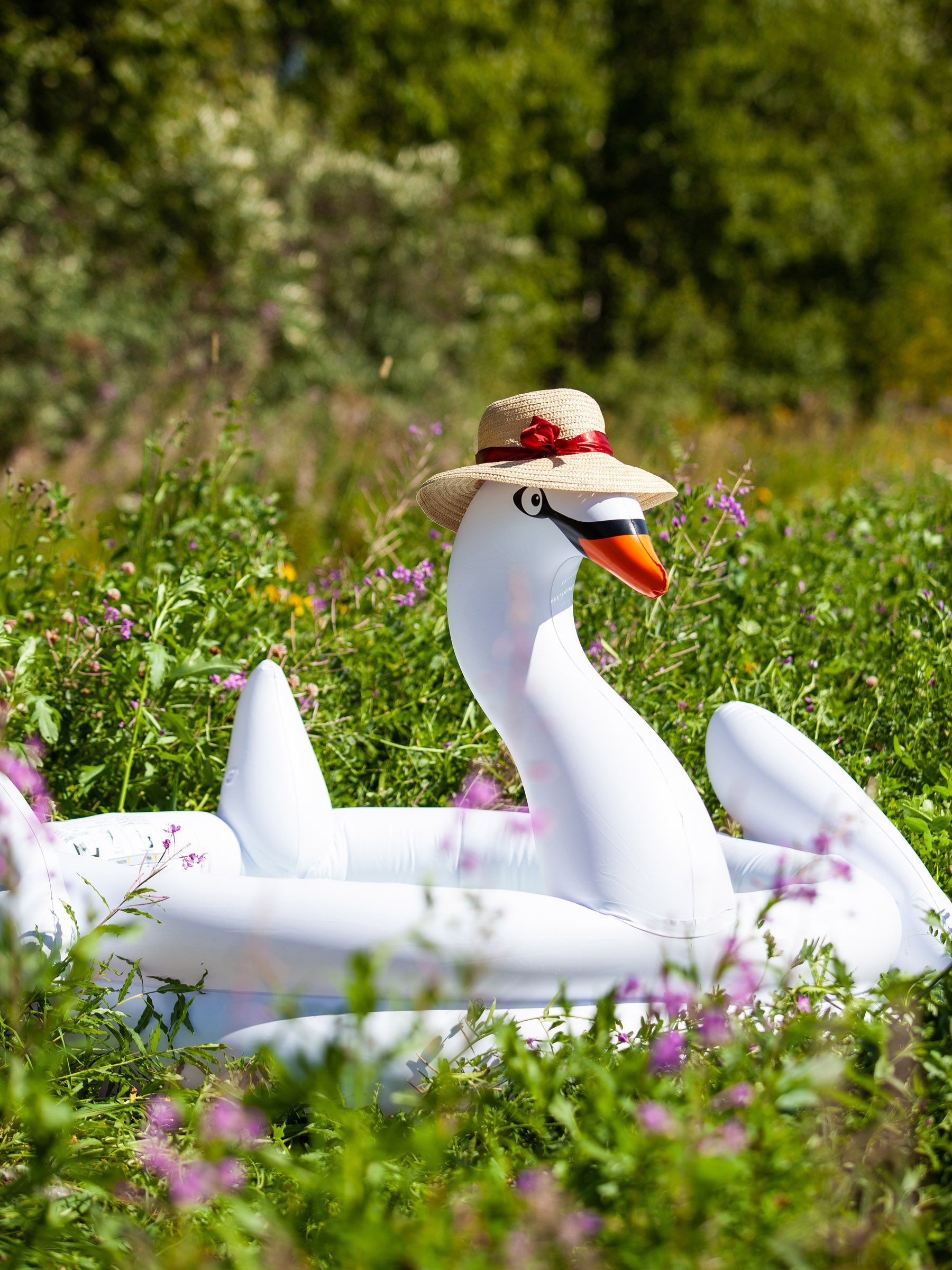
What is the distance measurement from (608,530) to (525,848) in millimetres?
694

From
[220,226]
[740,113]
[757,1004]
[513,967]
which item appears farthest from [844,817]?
[740,113]

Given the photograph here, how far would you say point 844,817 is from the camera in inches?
75.2

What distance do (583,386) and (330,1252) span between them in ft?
39.9

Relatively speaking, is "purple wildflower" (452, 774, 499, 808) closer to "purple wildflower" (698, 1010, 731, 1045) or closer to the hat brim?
the hat brim

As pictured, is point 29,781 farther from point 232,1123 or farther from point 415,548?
point 415,548

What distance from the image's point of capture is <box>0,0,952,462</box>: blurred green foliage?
8227 mm

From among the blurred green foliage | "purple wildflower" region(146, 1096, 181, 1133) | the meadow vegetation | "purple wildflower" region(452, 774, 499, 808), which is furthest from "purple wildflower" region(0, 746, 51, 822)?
the blurred green foliage

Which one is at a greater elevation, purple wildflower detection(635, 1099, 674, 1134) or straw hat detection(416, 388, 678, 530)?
straw hat detection(416, 388, 678, 530)

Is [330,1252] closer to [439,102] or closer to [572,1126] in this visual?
[572,1126]

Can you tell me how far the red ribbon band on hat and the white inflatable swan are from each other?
7 centimetres

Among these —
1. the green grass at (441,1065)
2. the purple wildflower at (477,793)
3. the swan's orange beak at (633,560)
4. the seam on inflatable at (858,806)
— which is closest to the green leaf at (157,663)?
the green grass at (441,1065)

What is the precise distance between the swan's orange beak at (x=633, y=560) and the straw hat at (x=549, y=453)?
0.29 ft

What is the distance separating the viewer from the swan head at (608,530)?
1.78m

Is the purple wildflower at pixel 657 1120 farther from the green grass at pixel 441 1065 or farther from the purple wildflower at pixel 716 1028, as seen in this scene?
the purple wildflower at pixel 716 1028
